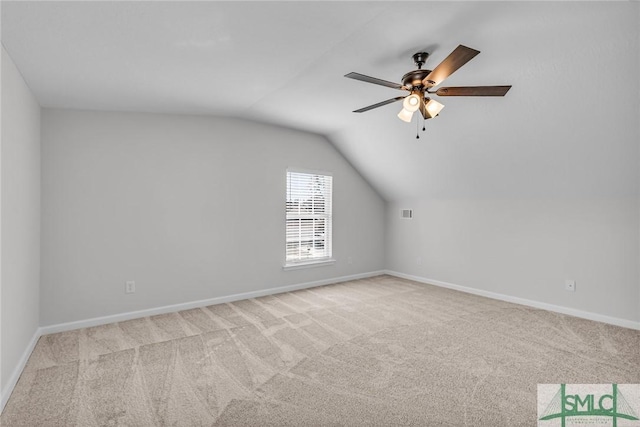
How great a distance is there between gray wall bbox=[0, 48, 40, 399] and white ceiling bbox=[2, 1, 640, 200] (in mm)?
255

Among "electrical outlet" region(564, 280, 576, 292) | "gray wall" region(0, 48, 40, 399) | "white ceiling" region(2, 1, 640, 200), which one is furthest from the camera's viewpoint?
"electrical outlet" region(564, 280, 576, 292)

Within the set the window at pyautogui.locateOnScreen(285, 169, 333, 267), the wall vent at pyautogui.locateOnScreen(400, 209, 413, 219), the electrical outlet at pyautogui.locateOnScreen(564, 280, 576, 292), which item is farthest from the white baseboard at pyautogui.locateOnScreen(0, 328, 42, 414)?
the electrical outlet at pyautogui.locateOnScreen(564, 280, 576, 292)

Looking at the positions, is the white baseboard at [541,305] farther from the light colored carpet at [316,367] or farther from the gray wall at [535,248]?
the light colored carpet at [316,367]

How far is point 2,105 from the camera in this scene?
2.15m

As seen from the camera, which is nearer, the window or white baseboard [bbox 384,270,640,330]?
white baseboard [bbox 384,270,640,330]

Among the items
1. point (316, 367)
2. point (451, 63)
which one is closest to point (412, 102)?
point (451, 63)

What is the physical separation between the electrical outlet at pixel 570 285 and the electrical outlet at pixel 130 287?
16.8 feet

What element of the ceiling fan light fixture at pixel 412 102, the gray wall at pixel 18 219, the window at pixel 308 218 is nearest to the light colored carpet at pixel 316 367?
the gray wall at pixel 18 219

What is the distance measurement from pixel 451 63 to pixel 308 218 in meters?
3.47

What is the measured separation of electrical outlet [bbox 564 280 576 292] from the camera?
12.8 feet

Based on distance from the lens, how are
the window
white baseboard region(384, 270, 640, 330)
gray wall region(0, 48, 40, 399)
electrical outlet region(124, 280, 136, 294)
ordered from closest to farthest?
gray wall region(0, 48, 40, 399) → white baseboard region(384, 270, 640, 330) → electrical outlet region(124, 280, 136, 294) → the window

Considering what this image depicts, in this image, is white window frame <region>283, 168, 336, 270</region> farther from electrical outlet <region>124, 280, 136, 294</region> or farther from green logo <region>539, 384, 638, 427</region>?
green logo <region>539, 384, 638, 427</region>

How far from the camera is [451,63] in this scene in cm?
215

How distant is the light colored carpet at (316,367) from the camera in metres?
2.06
